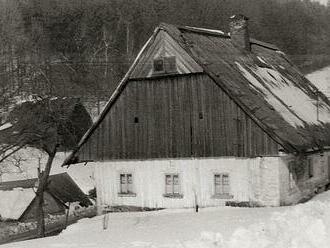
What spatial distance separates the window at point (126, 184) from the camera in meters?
23.3

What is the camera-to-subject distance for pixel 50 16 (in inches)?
2810

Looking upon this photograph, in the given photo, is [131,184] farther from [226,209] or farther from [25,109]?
[25,109]

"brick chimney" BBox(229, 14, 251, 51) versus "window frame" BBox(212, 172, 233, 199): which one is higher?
"brick chimney" BBox(229, 14, 251, 51)

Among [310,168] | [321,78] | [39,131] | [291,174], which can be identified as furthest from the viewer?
[321,78]

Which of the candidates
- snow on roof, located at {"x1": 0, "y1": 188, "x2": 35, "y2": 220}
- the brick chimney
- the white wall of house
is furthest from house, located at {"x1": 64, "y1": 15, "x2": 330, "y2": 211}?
snow on roof, located at {"x1": 0, "y1": 188, "x2": 35, "y2": 220}

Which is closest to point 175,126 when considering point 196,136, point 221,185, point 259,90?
point 196,136

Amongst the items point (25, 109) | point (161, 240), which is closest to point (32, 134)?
point (25, 109)

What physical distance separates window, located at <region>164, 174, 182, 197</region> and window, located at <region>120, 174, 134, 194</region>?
1726mm

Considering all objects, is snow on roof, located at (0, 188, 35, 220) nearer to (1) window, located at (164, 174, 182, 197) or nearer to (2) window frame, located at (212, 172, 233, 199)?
(1) window, located at (164, 174, 182, 197)

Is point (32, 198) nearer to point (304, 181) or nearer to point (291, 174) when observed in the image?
point (304, 181)

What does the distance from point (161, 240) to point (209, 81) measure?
30.8 feet

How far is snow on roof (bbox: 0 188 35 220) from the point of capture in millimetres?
33625

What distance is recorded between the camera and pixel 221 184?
21578 mm

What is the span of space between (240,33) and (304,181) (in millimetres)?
9623
